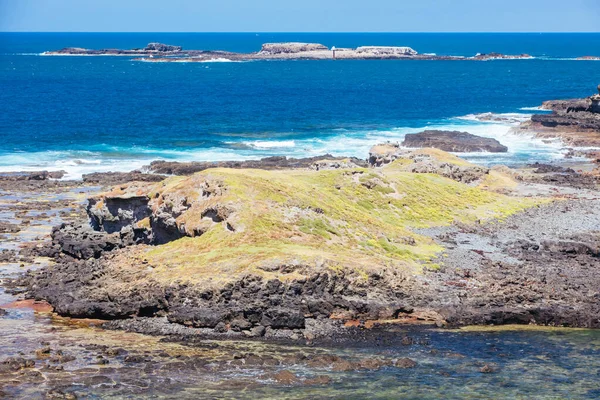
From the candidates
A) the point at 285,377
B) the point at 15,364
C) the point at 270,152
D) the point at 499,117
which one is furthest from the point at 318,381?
the point at 499,117

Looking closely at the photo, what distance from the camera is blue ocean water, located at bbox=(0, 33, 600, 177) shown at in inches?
2901

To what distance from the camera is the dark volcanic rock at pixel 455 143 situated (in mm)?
71250

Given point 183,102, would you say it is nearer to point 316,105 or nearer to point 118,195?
point 316,105

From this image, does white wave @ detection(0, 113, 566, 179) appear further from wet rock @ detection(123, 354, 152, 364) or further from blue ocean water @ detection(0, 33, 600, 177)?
wet rock @ detection(123, 354, 152, 364)

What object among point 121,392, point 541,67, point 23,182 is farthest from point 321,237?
point 541,67

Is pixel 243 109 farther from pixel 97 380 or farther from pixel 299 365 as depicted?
pixel 97 380

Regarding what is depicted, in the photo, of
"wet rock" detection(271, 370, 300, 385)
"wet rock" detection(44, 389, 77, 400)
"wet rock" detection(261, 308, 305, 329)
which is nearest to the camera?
"wet rock" detection(44, 389, 77, 400)

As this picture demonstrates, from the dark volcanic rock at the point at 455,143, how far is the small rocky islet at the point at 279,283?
27200 millimetres

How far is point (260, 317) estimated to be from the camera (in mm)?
27328

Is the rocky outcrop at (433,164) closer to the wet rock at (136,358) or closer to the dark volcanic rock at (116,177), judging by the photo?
the dark volcanic rock at (116,177)

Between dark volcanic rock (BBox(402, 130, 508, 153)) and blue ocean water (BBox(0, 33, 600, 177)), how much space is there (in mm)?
1905

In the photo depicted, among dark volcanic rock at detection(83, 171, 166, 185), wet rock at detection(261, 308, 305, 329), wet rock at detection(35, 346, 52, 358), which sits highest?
wet rock at detection(261, 308, 305, 329)

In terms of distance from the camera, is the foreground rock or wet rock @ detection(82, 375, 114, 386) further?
the foreground rock

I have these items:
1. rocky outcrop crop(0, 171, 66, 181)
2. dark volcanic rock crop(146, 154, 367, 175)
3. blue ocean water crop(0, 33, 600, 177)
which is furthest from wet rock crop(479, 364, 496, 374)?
blue ocean water crop(0, 33, 600, 177)
